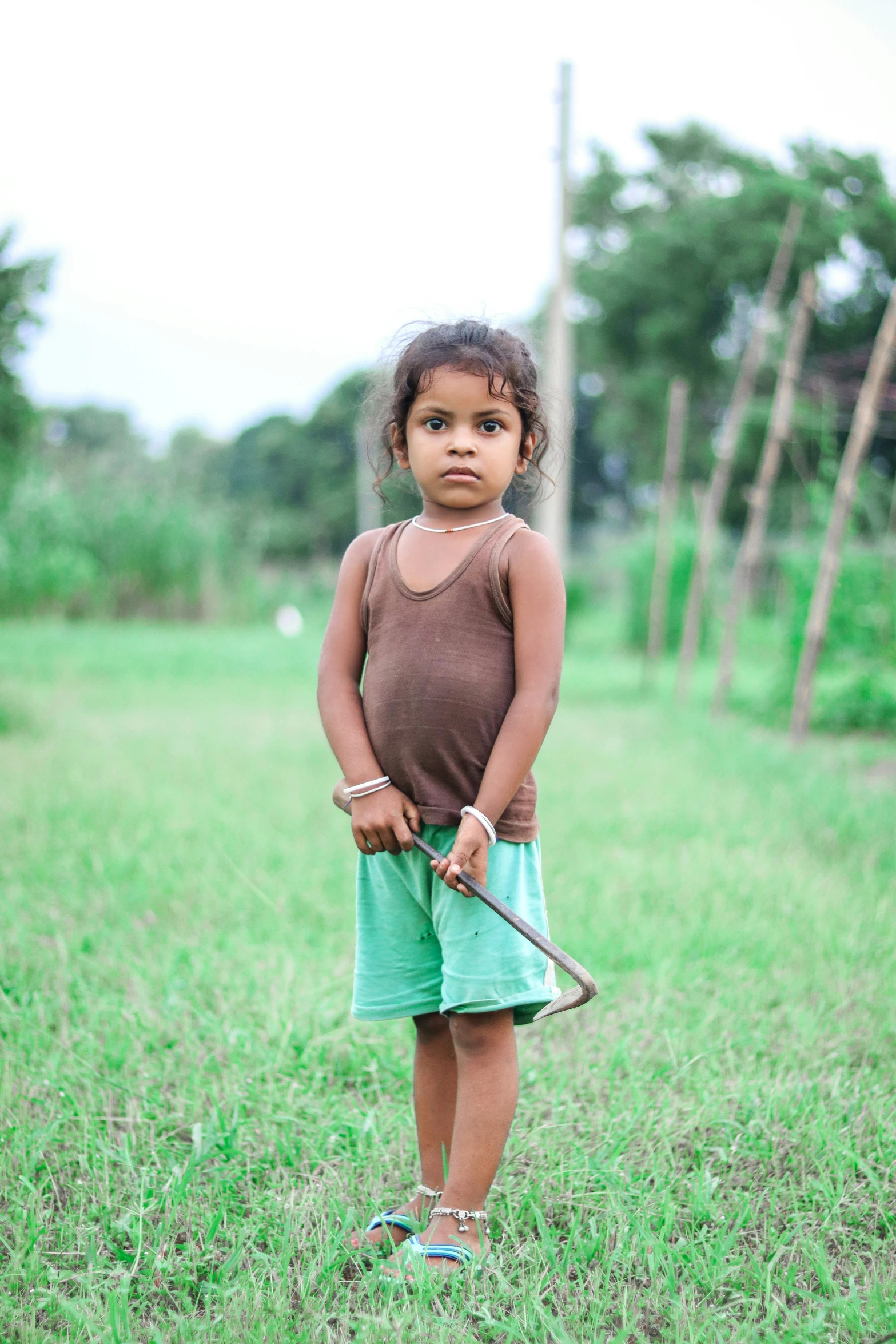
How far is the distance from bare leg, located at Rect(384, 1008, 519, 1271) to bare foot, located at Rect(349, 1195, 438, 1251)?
65 millimetres

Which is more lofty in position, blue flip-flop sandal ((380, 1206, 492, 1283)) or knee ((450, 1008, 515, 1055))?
knee ((450, 1008, 515, 1055))

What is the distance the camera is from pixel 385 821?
1.55 meters

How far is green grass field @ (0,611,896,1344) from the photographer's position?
1.48 meters

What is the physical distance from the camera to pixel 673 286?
21.5 meters

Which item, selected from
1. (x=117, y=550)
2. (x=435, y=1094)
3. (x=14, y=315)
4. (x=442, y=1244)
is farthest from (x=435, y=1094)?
(x=117, y=550)

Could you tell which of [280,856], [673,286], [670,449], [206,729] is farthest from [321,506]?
[280,856]

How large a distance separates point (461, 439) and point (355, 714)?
45 centimetres

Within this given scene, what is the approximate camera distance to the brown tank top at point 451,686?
156 centimetres

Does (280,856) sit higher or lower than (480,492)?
lower

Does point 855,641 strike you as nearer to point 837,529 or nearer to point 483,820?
point 837,529

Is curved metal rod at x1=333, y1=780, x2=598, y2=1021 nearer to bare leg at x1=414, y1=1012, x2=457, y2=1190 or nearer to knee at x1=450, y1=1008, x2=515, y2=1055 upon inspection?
knee at x1=450, y1=1008, x2=515, y2=1055

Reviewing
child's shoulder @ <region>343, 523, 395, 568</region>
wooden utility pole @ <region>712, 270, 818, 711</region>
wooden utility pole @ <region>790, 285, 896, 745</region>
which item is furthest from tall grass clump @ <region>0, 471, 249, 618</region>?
child's shoulder @ <region>343, 523, 395, 568</region>

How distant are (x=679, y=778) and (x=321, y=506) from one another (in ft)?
104

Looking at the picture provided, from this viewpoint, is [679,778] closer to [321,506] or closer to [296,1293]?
[296,1293]
